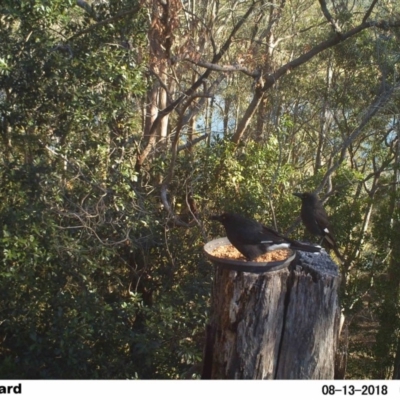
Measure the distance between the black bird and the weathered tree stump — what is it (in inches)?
9.2

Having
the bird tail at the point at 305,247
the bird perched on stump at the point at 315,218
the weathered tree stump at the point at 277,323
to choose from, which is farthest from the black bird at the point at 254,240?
the bird perched on stump at the point at 315,218

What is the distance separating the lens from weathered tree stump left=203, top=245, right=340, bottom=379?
2.72 m

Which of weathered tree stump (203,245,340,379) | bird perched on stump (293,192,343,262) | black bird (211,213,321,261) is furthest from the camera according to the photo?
bird perched on stump (293,192,343,262)

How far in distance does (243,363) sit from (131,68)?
11.4 ft

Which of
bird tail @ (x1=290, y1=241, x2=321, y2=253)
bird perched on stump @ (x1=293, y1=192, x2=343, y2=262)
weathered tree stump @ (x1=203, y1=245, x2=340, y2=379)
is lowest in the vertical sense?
weathered tree stump @ (x1=203, y1=245, x2=340, y2=379)

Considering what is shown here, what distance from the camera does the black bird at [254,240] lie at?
9.94ft

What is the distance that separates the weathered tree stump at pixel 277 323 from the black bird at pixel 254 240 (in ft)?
0.76

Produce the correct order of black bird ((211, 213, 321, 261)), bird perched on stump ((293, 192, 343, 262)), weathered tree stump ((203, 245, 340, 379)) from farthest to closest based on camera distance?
bird perched on stump ((293, 192, 343, 262)) → black bird ((211, 213, 321, 261)) → weathered tree stump ((203, 245, 340, 379))

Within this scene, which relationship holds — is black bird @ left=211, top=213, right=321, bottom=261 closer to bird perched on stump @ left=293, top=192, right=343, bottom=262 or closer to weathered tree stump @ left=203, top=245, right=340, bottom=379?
weathered tree stump @ left=203, top=245, right=340, bottom=379

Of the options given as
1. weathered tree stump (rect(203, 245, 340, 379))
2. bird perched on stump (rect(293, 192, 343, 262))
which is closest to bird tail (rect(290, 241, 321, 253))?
weathered tree stump (rect(203, 245, 340, 379))

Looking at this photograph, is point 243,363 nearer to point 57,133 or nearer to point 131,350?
point 131,350

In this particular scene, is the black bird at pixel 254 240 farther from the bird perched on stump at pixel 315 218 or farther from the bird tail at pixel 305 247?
the bird perched on stump at pixel 315 218

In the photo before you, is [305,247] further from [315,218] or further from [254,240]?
[315,218]

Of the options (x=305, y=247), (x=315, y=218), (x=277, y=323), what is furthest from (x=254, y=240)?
(x=315, y=218)
